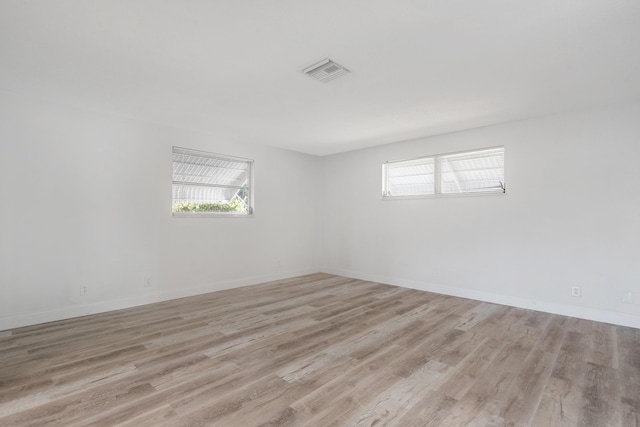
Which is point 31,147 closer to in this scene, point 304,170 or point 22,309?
point 22,309

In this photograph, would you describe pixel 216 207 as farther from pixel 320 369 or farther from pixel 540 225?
pixel 540 225

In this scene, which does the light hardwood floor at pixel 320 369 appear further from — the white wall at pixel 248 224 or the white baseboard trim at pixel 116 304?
the white wall at pixel 248 224

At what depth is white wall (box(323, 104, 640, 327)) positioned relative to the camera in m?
3.43

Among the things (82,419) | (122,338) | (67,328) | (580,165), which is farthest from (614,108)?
(67,328)

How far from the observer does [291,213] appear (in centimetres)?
601

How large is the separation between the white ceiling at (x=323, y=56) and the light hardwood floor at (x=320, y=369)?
2438mm

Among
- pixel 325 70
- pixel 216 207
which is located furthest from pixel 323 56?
pixel 216 207

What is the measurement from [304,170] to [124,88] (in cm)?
359

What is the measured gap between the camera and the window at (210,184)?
15.1 feet

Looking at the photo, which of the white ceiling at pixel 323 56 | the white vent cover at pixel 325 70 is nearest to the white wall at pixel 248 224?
the white ceiling at pixel 323 56

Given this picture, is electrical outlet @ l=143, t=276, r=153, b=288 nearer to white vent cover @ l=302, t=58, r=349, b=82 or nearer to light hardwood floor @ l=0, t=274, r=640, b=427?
light hardwood floor @ l=0, t=274, r=640, b=427

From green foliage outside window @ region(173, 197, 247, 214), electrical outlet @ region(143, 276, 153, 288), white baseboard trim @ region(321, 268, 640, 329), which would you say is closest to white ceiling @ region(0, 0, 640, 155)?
green foliage outside window @ region(173, 197, 247, 214)

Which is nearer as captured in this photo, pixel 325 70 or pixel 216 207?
pixel 325 70

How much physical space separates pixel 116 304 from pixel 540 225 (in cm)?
543
